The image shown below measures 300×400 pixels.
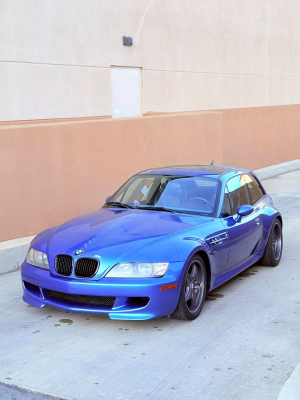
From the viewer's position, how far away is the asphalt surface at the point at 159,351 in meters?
4.21

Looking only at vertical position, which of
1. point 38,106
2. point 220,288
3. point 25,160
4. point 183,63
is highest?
point 183,63

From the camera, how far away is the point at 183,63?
1506 centimetres

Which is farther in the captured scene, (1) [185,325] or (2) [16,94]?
(2) [16,94]

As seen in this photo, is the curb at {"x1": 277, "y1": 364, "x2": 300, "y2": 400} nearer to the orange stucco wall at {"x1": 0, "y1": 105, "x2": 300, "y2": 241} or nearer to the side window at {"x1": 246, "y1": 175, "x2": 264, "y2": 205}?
the side window at {"x1": 246, "y1": 175, "x2": 264, "y2": 205}

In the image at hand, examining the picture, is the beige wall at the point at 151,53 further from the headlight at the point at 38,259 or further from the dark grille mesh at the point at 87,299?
the dark grille mesh at the point at 87,299

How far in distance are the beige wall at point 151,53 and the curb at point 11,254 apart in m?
3.30

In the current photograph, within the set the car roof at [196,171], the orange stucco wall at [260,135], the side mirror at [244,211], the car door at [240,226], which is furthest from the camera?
the orange stucco wall at [260,135]

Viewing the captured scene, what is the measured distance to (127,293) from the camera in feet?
16.9

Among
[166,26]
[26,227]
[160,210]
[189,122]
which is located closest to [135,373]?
[160,210]

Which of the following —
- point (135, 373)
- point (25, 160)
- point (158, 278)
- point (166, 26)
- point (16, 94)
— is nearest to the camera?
point (135, 373)

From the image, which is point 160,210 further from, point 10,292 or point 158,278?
point 10,292

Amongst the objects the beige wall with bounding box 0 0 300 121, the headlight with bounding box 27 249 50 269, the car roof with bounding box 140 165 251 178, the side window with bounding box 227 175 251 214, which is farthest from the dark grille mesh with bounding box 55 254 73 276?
the beige wall with bounding box 0 0 300 121

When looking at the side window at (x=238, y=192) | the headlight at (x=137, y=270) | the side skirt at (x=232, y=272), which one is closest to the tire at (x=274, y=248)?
the side skirt at (x=232, y=272)

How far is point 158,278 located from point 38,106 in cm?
655
